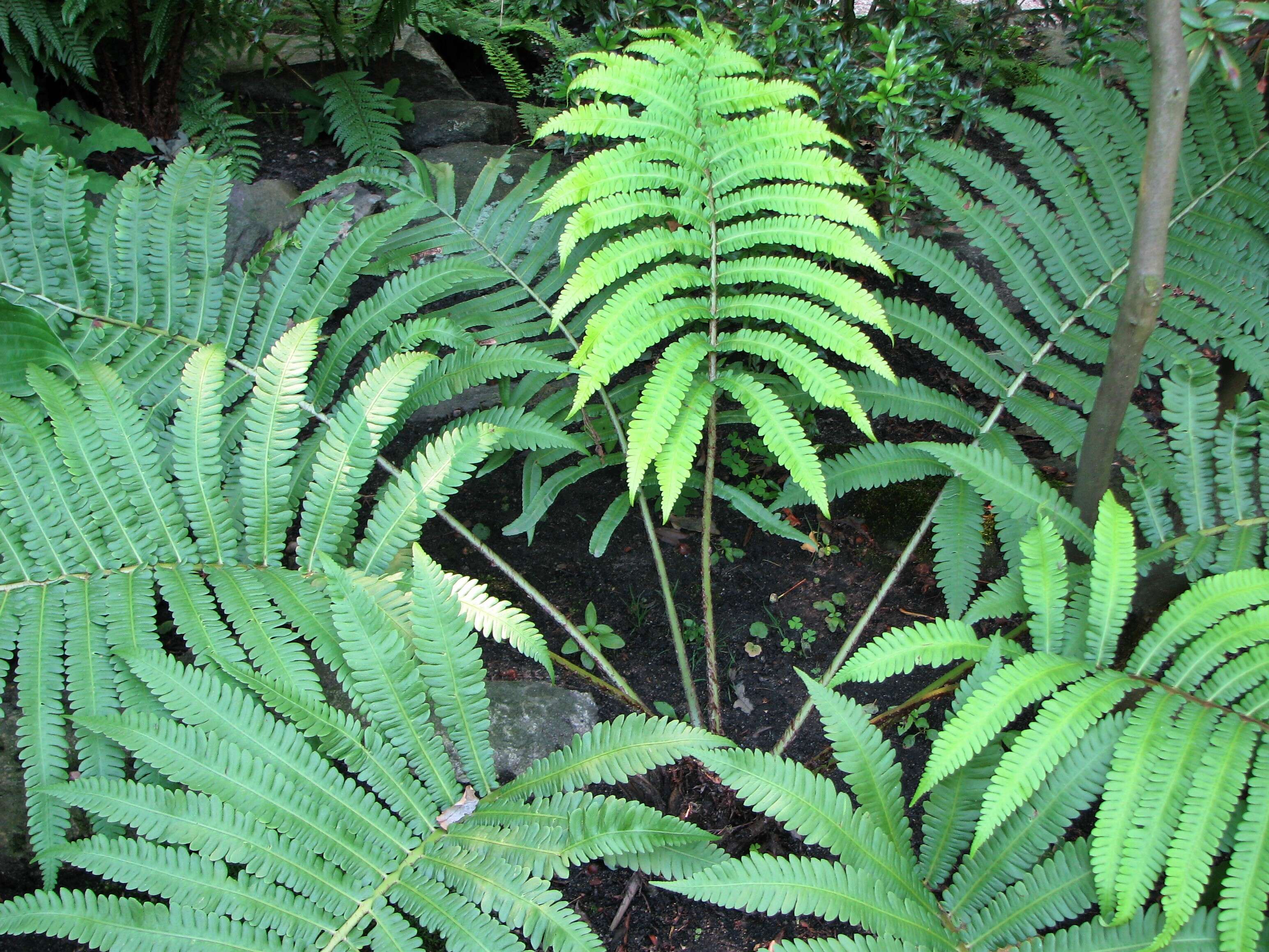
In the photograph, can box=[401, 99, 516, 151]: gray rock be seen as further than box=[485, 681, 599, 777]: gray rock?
Yes

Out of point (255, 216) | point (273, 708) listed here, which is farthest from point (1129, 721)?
point (255, 216)

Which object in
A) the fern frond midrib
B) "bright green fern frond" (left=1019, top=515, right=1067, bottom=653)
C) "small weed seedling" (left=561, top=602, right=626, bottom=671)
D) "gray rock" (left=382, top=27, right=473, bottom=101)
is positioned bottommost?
"small weed seedling" (left=561, top=602, right=626, bottom=671)

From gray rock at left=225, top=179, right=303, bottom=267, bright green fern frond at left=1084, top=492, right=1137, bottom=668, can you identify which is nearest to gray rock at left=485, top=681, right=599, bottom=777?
bright green fern frond at left=1084, top=492, right=1137, bottom=668

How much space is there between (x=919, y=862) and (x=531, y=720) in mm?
939

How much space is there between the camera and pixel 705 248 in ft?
7.85

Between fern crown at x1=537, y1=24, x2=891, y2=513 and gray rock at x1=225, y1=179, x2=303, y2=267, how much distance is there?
1.48 m

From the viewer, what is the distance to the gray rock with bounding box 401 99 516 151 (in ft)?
12.9

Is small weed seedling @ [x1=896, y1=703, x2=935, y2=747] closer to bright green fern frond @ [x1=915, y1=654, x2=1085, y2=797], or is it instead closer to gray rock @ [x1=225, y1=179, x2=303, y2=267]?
bright green fern frond @ [x1=915, y1=654, x2=1085, y2=797]

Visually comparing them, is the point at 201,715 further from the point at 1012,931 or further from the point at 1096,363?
the point at 1096,363

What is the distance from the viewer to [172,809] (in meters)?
1.60

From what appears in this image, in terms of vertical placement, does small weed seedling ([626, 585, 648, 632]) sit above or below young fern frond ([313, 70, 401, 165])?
below

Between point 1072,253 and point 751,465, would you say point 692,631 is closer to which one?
point 751,465

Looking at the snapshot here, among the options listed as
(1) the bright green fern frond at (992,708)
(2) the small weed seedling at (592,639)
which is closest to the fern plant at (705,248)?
(2) the small weed seedling at (592,639)

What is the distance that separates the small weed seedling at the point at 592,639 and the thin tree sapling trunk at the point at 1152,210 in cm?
135
